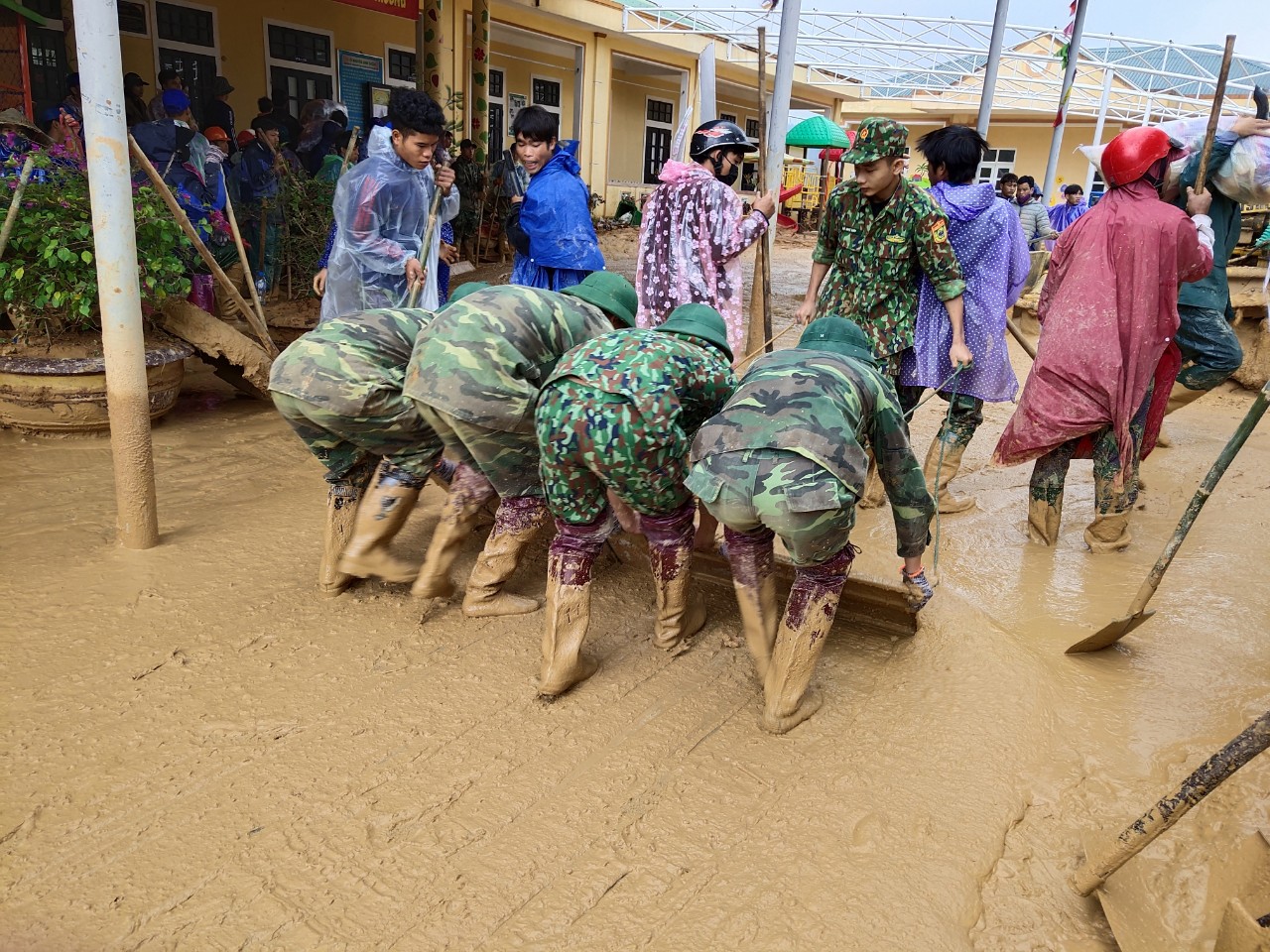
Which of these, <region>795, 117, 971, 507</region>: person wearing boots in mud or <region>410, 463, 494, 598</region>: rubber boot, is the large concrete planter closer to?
<region>410, 463, 494, 598</region>: rubber boot

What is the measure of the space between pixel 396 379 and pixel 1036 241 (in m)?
8.78

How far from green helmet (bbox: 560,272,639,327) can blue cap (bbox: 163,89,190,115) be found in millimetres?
5460

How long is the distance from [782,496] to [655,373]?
1.65ft

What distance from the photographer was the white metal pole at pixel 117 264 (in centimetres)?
287

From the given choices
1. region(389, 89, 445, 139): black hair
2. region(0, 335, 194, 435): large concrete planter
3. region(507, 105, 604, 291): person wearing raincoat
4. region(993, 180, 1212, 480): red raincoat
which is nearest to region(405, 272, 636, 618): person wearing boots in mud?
region(507, 105, 604, 291): person wearing raincoat

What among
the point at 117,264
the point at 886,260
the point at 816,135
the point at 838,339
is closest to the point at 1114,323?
the point at 886,260

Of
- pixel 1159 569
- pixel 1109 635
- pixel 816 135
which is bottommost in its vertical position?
pixel 1109 635

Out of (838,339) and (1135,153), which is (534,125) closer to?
(838,339)

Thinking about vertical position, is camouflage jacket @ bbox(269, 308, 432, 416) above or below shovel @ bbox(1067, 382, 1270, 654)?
above

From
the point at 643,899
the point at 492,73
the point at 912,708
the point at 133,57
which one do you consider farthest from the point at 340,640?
the point at 492,73

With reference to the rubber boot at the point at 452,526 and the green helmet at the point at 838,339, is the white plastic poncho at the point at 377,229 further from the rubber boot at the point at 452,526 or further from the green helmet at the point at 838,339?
the green helmet at the point at 838,339

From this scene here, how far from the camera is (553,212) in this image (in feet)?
13.1

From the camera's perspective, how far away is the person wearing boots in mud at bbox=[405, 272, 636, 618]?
8.45 feet

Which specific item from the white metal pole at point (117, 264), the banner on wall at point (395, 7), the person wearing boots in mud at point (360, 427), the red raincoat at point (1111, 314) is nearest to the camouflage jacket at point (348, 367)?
the person wearing boots in mud at point (360, 427)
